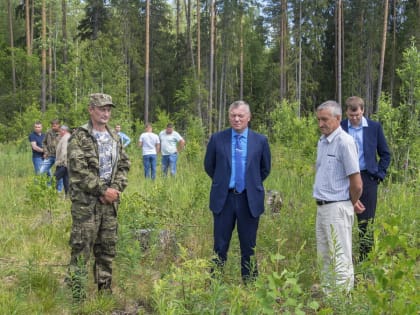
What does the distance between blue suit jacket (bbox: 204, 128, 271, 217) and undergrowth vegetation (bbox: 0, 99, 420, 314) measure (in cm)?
53

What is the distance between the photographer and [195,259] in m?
3.56

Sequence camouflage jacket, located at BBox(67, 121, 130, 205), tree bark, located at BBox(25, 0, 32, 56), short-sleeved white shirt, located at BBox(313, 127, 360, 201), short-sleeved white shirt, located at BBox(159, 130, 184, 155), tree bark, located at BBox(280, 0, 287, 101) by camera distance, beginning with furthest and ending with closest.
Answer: tree bark, located at BBox(280, 0, 287, 101), tree bark, located at BBox(25, 0, 32, 56), short-sleeved white shirt, located at BBox(159, 130, 184, 155), camouflage jacket, located at BBox(67, 121, 130, 205), short-sleeved white shirt, located at BBox(313, 127, 360, 201)

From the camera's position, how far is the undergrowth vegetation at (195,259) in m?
2.11

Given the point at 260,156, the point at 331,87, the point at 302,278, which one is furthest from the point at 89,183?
the point at 331,87

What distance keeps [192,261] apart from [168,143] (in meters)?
8.25

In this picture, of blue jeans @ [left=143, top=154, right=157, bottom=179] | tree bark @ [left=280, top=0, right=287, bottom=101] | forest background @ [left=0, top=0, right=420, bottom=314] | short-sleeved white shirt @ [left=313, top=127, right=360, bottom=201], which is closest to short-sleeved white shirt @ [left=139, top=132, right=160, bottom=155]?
blue jeans @ [left=143, top=154, right=157, bottom=179]

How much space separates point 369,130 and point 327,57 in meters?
35.3

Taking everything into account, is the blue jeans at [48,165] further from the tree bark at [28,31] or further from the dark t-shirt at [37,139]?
the tree bark at [28,31]

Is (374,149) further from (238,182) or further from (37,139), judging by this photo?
(37,139)

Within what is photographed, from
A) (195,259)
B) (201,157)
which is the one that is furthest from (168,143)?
(195,259)

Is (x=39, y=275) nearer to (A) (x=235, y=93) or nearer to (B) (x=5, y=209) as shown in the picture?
(B) (x=5, y=209)

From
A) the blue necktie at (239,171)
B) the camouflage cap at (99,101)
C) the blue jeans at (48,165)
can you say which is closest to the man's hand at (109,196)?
the camouflage cap at (99,101)

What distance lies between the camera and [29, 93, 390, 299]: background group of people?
3473 millimetres

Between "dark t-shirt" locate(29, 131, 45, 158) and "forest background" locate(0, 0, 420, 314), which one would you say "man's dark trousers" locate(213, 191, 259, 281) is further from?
"dark t-shirt" locate(29, 131, 45, 158)
